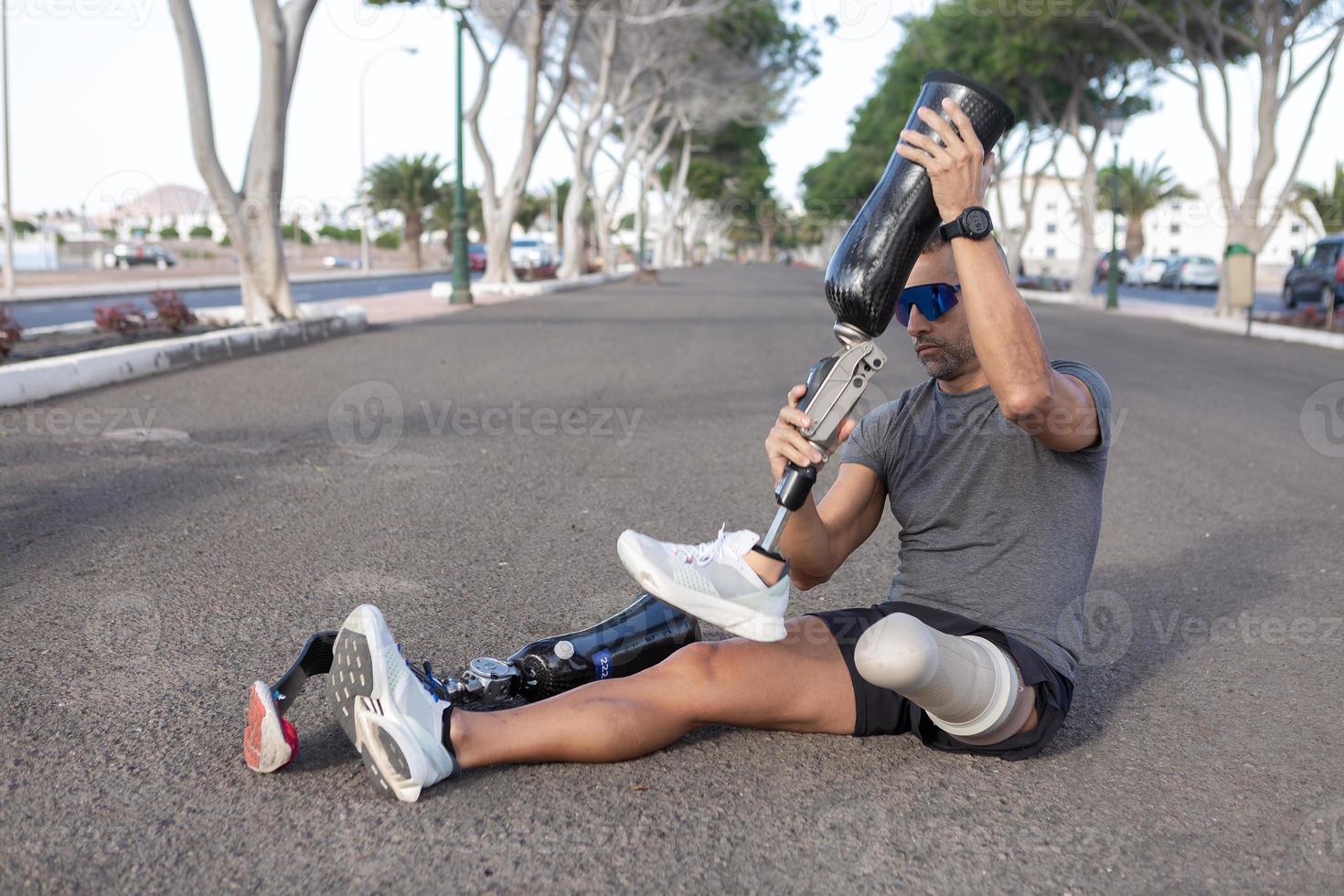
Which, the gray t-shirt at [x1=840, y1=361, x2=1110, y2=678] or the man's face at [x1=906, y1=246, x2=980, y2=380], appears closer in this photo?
the man's face at [x1=906, y1=246, x2=980, y2=380]

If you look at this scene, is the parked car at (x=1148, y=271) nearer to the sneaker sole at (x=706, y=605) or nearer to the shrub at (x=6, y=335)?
the shrub at (x=6, y=335)

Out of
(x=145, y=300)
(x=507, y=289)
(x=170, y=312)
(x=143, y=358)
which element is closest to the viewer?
(x=143, y=358)

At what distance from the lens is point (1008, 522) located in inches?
106

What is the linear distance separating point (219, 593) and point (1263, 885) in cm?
317

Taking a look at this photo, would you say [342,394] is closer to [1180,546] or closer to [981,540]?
[1180,546]

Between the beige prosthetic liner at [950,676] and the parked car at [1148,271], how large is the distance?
46.2m

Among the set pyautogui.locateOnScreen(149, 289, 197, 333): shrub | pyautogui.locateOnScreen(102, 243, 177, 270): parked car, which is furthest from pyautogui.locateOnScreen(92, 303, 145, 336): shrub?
pyautogui.locateOnScreen(102, 243, 177, 270): parked car

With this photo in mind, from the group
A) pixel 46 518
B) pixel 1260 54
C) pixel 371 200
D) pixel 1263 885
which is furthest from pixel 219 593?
pixel 371 200

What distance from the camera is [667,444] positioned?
7.41 metres

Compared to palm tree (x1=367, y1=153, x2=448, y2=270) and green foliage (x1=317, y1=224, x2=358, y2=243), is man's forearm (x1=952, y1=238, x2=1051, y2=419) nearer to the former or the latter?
palm tree (x1=367, y1=153, x2=448, y2=270)

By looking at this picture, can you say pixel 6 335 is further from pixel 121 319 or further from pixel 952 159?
pixel 952 159

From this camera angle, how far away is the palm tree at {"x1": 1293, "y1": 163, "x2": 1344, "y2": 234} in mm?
→ 54281

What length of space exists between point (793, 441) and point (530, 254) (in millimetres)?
39240

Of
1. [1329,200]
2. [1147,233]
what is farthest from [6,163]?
[1147,233]
